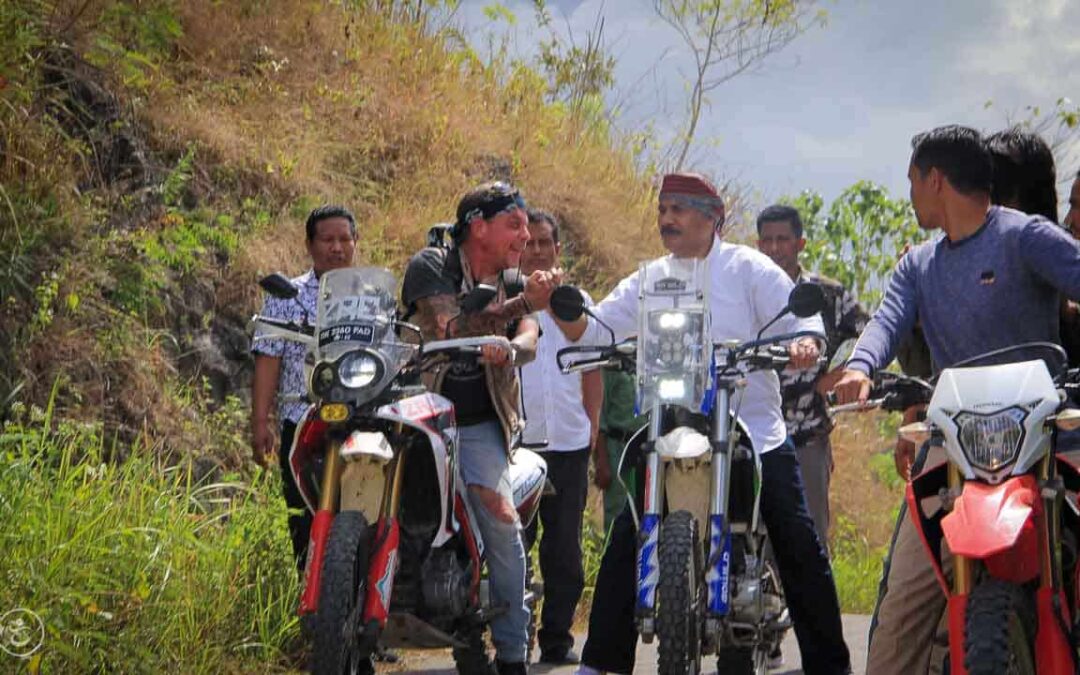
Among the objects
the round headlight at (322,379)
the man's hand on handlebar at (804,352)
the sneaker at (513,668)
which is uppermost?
the man's hand on handlebar at (804,352)

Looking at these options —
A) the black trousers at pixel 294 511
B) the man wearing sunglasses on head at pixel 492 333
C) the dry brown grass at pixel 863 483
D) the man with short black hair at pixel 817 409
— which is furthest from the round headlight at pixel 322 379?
the dry brown grass at pixel 863 483

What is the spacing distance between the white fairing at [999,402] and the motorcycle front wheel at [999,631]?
1.08 feet

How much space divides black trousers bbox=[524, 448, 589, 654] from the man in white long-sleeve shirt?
238 cm

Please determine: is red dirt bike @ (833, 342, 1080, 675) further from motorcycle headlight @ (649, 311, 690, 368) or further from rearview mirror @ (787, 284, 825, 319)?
motorcycle headlight @ (649, 311, 690, 368)

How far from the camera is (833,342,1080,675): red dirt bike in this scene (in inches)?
189

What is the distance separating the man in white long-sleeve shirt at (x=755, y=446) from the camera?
22.6ft

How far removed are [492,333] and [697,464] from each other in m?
1.16

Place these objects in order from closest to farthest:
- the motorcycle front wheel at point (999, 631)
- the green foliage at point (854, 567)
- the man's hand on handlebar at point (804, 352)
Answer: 1. the motorcycle front wheel at point (999, 631)
2. the man's hand on handlebar at point (804, 352)
3. the green foliage at point (854, 567)

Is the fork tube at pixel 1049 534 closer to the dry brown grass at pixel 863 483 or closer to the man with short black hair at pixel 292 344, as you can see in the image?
the man with short black hair at pixel 292 344

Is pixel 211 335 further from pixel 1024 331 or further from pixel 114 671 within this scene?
pixel 1024 331

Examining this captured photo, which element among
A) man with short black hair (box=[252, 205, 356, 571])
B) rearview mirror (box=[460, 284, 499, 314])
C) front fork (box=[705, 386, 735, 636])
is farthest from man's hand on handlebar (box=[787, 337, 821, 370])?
man with short black hair (box=[252, 205, 356, 571])

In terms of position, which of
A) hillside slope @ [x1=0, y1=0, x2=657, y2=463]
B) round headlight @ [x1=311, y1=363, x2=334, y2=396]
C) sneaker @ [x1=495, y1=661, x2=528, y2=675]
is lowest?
sneaker @ [x1=495, y1=661, x2=528, y2=675]

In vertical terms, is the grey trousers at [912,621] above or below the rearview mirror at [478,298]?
→ below

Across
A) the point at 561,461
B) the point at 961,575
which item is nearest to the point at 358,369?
the point at 961,575
